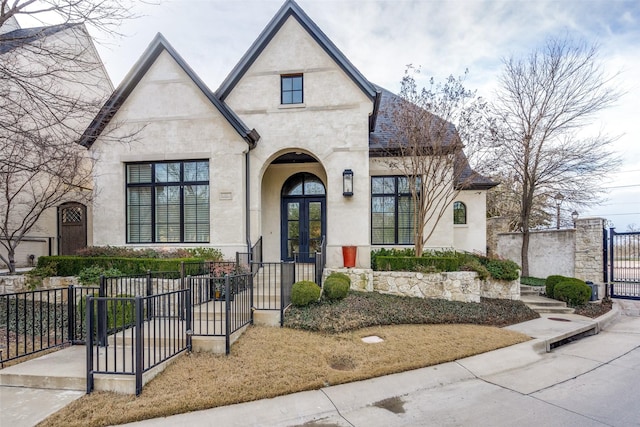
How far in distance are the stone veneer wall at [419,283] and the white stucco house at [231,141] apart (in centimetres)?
51

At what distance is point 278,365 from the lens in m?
4.91

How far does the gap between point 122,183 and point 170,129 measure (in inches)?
91.4

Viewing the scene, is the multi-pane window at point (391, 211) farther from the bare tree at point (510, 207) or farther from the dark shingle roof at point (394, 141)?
the bare tree at point (510, 207)

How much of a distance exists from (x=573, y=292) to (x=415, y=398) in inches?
317

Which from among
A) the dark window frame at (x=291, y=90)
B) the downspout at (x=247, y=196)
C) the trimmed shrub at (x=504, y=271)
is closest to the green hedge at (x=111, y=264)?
the downspout at (x=247, y=196)

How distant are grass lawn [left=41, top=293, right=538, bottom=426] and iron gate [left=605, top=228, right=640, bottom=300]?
5.08m

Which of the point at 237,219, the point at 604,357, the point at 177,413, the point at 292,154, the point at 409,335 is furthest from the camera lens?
the point at 292,154

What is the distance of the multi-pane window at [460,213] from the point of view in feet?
43.6

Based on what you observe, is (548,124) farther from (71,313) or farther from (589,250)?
(71,313)

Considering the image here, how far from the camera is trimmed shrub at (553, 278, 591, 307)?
30.4 ft

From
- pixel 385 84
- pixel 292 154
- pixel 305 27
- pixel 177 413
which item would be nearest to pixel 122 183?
pixel 292 154

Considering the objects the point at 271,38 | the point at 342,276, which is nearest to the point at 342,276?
the point at 342,276

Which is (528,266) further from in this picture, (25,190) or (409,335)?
A: (25,190)

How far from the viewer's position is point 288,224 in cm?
1160
